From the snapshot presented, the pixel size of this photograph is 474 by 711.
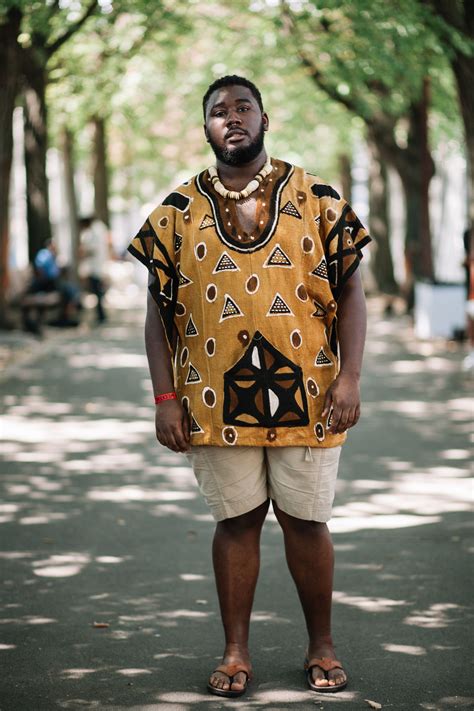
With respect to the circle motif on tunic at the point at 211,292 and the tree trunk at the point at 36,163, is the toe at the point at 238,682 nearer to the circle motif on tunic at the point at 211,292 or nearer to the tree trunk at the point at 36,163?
the circle motif on tunic at the point at 211,292

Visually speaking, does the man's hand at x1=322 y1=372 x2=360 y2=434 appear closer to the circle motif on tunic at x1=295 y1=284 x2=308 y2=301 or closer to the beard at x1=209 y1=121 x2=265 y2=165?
the circle motif on tunic at x1=295 y1=284 x2=308 y2=301

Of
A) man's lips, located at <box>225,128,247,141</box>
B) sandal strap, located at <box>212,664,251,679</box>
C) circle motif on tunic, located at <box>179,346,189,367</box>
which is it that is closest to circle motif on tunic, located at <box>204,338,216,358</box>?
circle motif on tunic, located at <box>179,346,189,367</box>

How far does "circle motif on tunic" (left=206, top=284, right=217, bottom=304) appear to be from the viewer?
4.61 metres

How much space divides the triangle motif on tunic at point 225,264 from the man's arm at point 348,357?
403mm

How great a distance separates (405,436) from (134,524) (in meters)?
3.73

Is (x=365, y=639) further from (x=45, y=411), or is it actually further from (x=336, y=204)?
(x=45, y=411)

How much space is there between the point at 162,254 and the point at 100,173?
97.1 feet

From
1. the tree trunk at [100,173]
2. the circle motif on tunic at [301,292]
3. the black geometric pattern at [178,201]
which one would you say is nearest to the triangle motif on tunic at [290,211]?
the circle motif on tunic at [301,292]

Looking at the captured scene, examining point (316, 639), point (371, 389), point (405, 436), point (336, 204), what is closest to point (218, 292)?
point (336, 204)

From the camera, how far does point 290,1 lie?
20.1 m

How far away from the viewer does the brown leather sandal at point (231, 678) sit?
186 inches

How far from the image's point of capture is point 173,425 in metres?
4.68

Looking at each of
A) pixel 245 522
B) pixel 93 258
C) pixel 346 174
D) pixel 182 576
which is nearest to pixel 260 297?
pixel 245 522

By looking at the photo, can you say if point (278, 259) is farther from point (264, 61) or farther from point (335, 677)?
point (264, 61)
